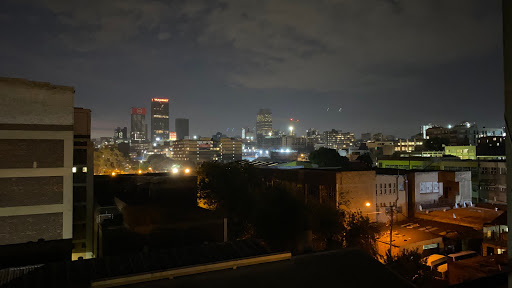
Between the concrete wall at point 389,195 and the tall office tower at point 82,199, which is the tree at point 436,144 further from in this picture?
the tall office tower at point 82,199

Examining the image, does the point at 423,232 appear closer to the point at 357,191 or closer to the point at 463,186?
the point at 357,191

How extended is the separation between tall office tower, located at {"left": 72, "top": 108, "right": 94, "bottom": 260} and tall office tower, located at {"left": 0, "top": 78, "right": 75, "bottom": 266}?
2.67m

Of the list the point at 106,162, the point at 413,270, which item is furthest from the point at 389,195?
the point at 106,162

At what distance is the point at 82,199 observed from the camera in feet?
76.8

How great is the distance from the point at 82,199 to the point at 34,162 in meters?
4.85

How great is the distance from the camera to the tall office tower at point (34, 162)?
62.6 ft

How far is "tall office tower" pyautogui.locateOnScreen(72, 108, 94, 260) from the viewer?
75.8ft

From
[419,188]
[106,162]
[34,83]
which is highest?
[34,83]

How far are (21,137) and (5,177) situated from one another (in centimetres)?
258


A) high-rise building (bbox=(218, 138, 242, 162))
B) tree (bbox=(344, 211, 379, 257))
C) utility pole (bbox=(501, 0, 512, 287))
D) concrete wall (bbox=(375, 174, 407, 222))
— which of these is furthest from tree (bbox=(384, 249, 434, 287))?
high-rise building (bbox=(218, 138, 242, 162))

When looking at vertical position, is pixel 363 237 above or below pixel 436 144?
below

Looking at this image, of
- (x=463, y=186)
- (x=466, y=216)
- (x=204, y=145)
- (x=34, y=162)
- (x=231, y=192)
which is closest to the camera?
(x=34, y=162)

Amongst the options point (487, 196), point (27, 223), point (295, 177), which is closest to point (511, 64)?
point (27, 223)

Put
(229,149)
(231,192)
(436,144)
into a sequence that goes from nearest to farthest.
→ 1. (231,192)
2. (436,144)
3. (229,149)
